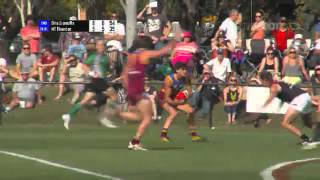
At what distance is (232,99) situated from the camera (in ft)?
73.9

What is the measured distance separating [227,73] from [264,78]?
18.3ft

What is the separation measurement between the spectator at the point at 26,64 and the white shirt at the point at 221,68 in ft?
16.1

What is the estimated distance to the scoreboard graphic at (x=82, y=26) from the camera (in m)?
27.4

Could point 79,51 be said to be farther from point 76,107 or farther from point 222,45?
point 222,45

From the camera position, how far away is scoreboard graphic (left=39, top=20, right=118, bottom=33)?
89.9ft

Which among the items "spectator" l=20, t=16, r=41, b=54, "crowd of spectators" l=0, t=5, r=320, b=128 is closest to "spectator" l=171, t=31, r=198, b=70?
"crowd of spectators" l=0, t=5, r=320, b=128

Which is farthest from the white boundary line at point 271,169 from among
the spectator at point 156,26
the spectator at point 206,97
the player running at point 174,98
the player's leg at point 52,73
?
the player's leg at point 52,73

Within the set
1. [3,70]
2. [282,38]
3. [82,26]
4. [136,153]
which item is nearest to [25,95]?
[3,70]

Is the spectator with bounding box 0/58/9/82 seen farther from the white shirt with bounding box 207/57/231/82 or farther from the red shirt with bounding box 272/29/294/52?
the red shirt with bounding box 272/29/294/52

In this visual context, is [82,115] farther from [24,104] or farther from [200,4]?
[200,4]

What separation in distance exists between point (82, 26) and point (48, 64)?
27.0 feet

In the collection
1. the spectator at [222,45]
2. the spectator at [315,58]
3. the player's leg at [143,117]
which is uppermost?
the spectator at [222,45]

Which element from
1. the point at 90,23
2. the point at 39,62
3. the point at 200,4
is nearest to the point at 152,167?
the point at 39,62

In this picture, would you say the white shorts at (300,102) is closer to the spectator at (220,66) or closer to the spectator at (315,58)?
the spectator at (220,66)
